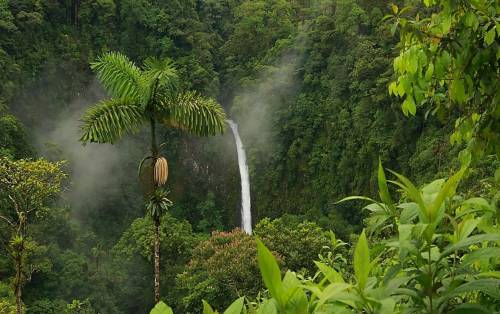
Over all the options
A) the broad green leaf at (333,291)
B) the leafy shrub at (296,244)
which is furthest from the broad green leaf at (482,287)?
the leafy shrub at (296,244)

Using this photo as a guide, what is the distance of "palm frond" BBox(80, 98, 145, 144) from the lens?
5.96 m

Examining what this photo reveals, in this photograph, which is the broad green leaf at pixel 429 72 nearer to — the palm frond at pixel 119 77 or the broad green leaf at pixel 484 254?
the broad green leaf at pixel 484 254

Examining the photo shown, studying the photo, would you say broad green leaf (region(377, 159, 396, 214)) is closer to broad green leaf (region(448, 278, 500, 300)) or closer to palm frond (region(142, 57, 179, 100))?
broad green leaf (region(448, 278, 500, 300))

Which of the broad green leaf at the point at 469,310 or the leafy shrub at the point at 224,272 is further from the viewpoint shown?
the leafy shrub at the point at 224,272

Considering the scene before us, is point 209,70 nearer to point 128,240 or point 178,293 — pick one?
point 128,240

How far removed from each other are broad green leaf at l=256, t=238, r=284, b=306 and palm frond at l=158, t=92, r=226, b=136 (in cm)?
537

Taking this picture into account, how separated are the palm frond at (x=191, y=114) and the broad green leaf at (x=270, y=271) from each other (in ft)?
17.6

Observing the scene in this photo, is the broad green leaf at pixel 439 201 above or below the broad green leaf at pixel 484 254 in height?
above

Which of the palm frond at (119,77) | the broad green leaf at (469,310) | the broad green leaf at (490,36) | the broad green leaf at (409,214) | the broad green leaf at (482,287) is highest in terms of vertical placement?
the broad green leaf at (490,36)

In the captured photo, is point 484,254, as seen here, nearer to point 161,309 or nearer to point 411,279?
point 411,279

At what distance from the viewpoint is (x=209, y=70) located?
1197 inches

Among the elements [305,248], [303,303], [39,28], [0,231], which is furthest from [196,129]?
[39,28]

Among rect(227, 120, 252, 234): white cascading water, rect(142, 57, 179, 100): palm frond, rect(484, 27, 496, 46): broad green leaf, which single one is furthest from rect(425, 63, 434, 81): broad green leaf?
rect(227, 120, 252, 234): white cascading water

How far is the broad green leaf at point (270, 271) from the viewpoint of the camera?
3.03 feet
